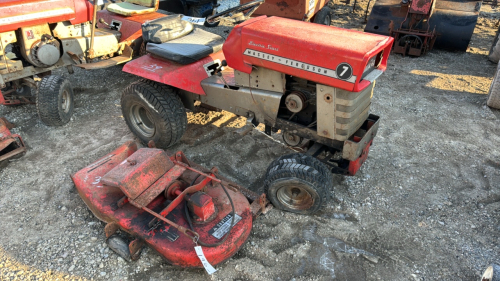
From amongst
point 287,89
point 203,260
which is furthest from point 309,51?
point 203,260

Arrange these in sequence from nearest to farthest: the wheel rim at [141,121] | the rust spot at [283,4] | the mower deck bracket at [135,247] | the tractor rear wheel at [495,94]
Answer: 1. the mower deck bracket at [135,247]
2. the wheel rim at [141,121]
3. the tractor rear wheel at [495,94]
4. the rust spot at [283,4]

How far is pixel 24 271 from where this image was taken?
2.58 meters

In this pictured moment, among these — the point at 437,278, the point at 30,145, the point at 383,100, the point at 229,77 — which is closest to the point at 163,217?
the point at 229,77

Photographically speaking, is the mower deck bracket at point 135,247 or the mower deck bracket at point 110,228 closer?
the mower deck bracket at point 135,247

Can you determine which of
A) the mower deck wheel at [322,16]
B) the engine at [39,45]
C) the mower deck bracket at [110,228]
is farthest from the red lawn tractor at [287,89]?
the mower deck wheel at [322,16]

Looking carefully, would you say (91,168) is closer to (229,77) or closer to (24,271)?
(24,271)

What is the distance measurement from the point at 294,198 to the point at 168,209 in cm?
109

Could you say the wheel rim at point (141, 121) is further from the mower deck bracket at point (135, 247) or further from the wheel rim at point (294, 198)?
the wheel rim at point (294, 198)

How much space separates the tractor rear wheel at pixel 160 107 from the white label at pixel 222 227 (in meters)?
1.32

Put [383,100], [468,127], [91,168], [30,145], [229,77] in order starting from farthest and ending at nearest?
[383,100], [468,127], [30,145], [229,77], [91,168]

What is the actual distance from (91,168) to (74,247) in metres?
0.67

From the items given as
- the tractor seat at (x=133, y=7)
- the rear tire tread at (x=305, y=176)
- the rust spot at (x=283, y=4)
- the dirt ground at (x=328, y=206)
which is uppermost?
the rust spot at (x=283, y=4)

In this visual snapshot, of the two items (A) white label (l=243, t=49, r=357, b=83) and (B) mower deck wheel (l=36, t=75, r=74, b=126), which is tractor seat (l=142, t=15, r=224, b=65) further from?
(B) mower deck wheel (l=36, t=75, r=74, b=126)

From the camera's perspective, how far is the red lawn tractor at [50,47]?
13.2 feet
